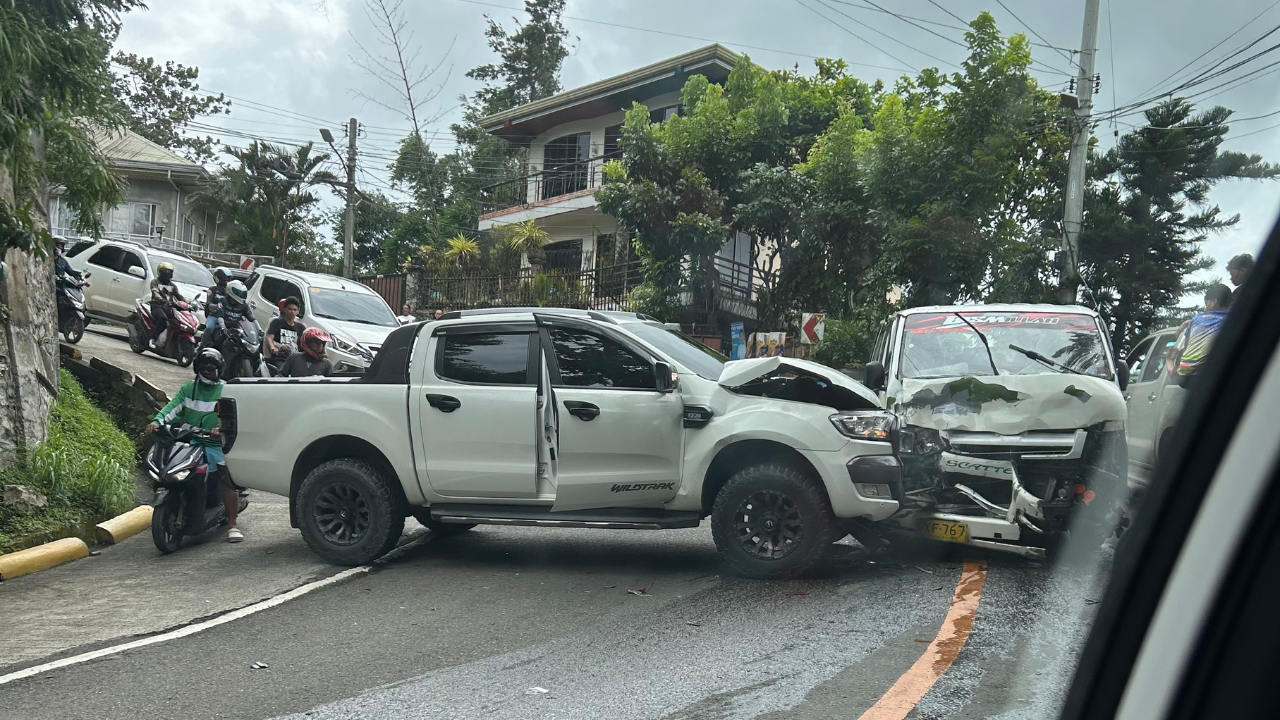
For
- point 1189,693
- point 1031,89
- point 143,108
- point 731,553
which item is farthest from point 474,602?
point 143,108

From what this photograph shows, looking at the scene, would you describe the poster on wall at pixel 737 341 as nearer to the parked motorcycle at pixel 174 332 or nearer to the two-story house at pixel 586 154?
the two-story house at pixel 586 154

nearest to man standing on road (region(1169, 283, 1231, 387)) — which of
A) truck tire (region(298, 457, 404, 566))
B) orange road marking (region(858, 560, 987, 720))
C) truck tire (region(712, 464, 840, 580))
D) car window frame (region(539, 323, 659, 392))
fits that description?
orange road marking (region(858, 560, 987, 720))

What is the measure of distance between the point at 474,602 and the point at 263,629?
1299 millimetres

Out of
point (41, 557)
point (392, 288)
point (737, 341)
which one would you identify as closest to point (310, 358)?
point (41, 557)

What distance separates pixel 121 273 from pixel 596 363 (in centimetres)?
1538

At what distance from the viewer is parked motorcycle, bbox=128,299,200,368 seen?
55.2 feet

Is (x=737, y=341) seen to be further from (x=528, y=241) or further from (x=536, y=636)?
(x=536, y=636)

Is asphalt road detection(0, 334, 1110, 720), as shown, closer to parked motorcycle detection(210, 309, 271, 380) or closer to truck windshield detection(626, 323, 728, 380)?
truck windshield detection(626, 323, 728, 380)

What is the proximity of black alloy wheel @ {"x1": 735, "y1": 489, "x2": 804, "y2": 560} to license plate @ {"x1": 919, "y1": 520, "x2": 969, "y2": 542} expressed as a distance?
3.05 ft

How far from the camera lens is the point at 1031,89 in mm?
16812

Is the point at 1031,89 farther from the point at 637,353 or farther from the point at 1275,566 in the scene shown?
the point at 1275,566

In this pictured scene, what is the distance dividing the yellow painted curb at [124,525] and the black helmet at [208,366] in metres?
1.59

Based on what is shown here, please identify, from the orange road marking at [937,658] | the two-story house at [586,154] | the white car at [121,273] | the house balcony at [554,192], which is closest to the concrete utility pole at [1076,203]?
the orange road marking at [937,658]

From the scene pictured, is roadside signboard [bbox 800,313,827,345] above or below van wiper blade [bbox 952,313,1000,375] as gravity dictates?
below
